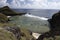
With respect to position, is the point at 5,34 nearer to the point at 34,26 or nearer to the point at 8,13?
the point at 34,26

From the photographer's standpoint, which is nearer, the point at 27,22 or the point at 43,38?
the point at 43,38

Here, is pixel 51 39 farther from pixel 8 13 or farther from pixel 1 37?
pixel 8 13

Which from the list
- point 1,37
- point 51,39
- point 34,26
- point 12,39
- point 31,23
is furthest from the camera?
point 31,23

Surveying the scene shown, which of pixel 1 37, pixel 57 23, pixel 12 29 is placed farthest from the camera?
pixel 57 23

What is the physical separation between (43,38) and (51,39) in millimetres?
1570

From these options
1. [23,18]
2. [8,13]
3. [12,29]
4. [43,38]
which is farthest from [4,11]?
[12,29]

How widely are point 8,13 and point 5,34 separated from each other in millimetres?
41674

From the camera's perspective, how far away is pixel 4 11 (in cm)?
5219

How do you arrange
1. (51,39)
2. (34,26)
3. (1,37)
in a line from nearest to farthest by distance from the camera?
(1,37), (51,39), (34,26)

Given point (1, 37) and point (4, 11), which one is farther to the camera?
point (4, 11)

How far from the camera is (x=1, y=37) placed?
1182 cm

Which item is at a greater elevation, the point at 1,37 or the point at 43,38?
the point at 43,38

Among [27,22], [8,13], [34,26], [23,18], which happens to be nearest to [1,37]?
[34,26]

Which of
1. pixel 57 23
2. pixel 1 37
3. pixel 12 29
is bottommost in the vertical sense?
pixel 1 37
